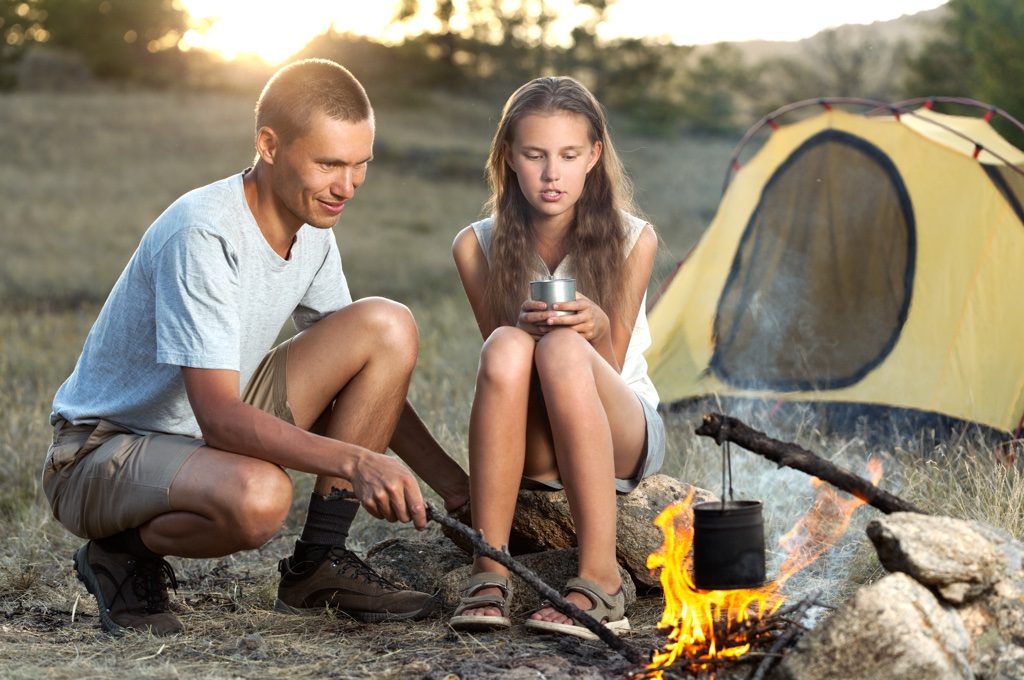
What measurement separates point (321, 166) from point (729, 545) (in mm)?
1455

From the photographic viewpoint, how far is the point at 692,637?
2.75 metres

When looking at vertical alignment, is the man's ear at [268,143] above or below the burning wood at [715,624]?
above

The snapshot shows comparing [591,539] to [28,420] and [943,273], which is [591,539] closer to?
[943,273]

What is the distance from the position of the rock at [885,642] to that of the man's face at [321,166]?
1618mm

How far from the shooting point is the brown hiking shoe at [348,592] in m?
3.32

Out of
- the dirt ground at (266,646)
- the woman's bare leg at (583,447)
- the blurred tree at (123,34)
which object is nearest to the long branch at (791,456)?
the woman's bare leg at (583,447)

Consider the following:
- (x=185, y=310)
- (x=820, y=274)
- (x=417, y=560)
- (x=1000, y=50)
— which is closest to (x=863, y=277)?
(x=820, y=274)

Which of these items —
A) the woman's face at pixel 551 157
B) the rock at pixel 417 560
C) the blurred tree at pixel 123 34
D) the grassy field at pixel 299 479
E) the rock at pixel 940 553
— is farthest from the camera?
the blurred tree at pixel 123 34

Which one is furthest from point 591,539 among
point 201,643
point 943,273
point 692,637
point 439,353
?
point 439,353

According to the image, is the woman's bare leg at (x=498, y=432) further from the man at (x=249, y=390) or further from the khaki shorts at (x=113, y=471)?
the khaki shorts at (x=113, y=471)

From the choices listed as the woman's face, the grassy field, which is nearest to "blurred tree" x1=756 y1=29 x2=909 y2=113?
the grassy field

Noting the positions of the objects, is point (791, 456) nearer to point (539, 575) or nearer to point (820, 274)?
point (539, 575)

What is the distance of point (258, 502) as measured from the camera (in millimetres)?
2949

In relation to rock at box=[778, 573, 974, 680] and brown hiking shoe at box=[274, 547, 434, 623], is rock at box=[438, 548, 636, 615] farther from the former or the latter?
rock at box=[778, 573, 974, 680]
